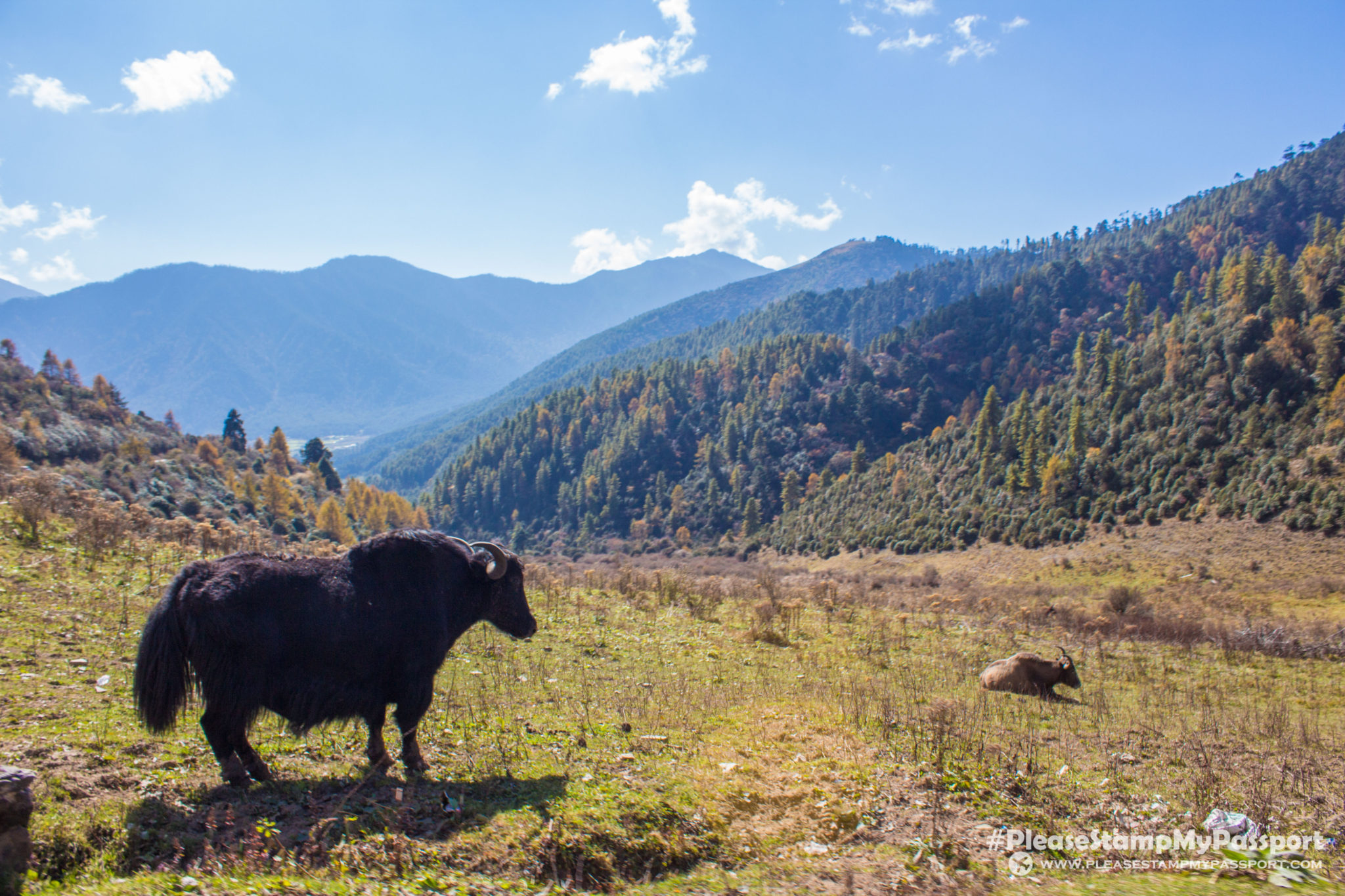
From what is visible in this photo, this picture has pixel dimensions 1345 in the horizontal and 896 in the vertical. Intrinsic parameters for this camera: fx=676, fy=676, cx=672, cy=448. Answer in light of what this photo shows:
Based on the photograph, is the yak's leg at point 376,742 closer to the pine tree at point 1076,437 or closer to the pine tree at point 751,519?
the pine tree at point 1076,437

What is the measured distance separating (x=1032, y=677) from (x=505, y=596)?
10.7 meters

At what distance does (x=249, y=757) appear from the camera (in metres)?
6.66

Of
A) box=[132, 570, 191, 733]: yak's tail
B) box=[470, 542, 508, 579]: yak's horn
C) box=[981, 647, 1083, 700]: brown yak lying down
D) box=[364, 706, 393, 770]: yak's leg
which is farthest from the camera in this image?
box=[981, 647, 1083, 700]: brown yak lying down

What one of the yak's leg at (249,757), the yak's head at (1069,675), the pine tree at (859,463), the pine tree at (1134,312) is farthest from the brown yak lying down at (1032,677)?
the pine tree at (1134,312)

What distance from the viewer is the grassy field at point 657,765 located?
18.0 ft

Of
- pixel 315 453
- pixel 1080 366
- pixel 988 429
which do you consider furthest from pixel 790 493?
pixel 315 453

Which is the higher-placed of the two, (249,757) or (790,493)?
(249,757)

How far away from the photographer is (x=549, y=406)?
17562 centimetres

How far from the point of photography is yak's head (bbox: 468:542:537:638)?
909 centimetres

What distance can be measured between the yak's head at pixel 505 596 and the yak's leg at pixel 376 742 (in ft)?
6.62

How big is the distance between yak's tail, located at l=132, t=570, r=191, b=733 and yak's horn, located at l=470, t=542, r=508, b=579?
329cm

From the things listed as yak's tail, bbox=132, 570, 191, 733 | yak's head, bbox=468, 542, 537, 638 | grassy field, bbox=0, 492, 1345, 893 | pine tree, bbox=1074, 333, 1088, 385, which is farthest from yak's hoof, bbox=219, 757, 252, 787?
pine tree, bbox=1074, 333, 1088, 385

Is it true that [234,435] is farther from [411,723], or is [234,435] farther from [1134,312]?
[1134,312]

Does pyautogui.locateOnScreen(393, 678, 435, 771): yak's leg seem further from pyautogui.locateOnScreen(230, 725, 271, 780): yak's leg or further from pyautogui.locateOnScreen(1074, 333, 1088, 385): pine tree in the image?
pyautogui.locateOnScreen(1074, 333, 1088, 385): pine tree
